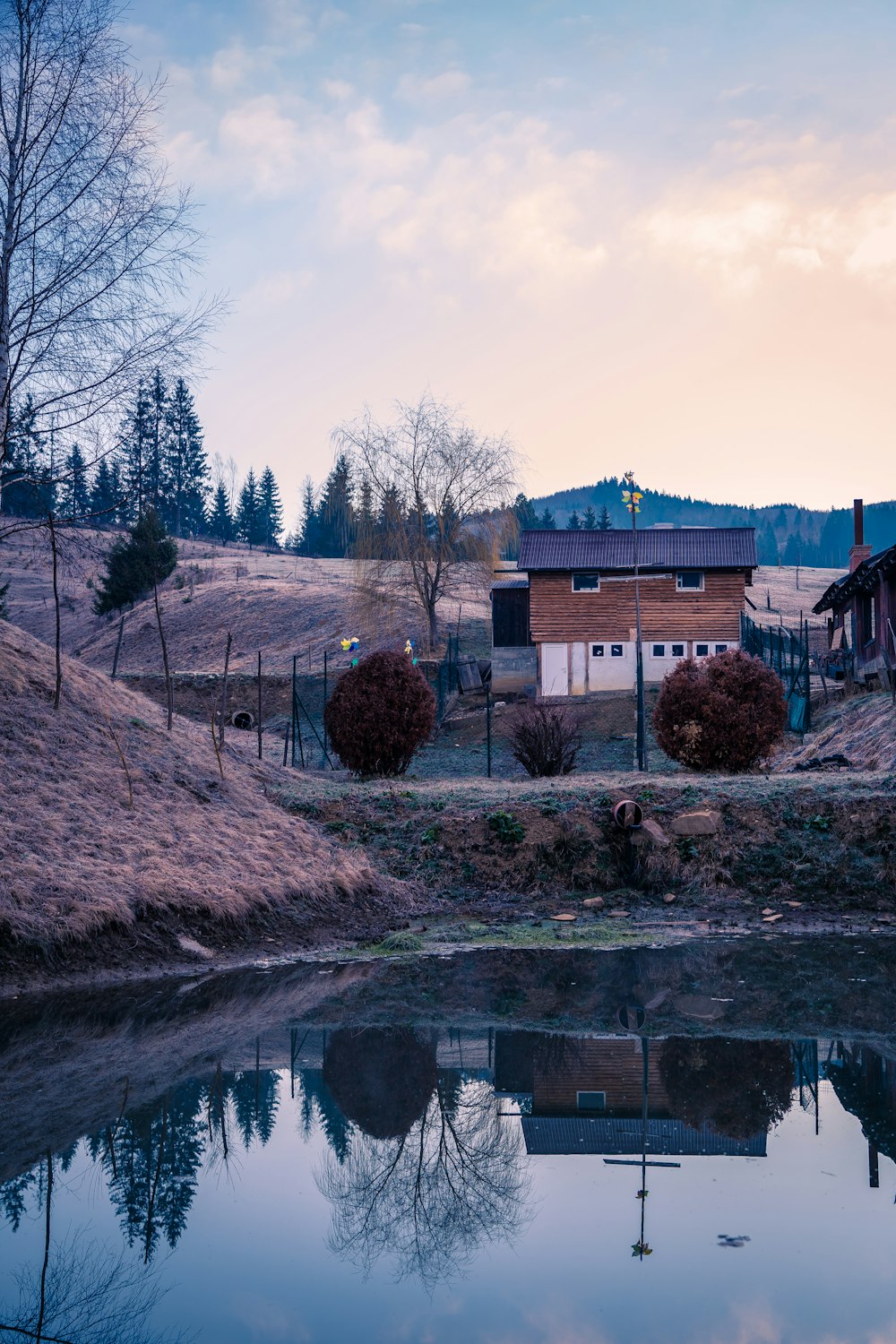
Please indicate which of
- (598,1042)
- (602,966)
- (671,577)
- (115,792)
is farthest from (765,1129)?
(671,577)

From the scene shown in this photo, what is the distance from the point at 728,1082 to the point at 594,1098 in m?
0.86

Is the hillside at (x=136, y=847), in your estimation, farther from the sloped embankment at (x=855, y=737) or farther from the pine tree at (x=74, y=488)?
the sloped embankment at (x=855, y=737)

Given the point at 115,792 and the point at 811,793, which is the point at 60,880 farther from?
the point at 811,793

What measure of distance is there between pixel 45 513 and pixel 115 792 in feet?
12.5

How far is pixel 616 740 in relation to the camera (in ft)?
116

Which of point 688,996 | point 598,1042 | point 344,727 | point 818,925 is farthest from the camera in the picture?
point 344,727

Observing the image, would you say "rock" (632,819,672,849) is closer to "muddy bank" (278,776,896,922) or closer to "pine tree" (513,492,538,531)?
"muddy bank" (278,776,896,922)

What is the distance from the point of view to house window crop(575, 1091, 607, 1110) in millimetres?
6664

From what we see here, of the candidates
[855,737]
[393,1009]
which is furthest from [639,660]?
[393,1009]

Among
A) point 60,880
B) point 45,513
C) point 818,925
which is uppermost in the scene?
point 45,513

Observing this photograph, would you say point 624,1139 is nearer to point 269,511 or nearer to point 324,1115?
point 324,1115

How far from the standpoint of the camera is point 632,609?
45188 millimetres

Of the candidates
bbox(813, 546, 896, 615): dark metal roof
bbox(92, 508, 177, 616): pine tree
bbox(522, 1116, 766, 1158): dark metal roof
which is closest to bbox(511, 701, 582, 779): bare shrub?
bbox(813, 546, 896, 615): dark metal roof

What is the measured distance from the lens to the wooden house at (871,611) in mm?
30094
